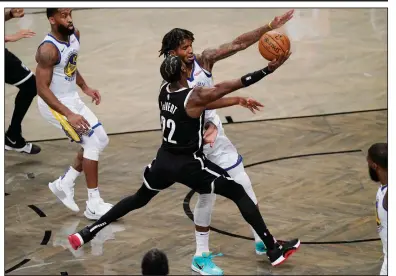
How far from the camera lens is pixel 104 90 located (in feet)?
39.6

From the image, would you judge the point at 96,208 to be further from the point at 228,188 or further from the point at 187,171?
the point at 228,188

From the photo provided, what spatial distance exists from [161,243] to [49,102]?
1613 millimetres

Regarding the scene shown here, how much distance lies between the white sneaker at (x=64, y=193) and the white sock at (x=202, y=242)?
1513 millimetres

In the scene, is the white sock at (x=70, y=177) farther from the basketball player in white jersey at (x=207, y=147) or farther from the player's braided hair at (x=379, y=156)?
the player's braided hair at (x=379, y=156)

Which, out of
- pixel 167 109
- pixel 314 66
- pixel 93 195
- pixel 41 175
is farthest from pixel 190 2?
pixel 167 109

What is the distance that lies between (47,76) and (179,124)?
5.42 feet

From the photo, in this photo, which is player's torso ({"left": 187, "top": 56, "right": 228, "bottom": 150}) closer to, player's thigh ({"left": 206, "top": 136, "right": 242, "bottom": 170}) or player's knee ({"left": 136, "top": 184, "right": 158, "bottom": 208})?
player's thigh ({"left": 206, "top": 136, "right": 242, "bottom": 170})

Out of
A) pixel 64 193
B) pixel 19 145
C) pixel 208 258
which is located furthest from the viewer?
pixel 19 145

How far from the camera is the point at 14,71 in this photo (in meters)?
10.0

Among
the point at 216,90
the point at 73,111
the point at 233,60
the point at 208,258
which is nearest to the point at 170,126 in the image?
the point at 216,90

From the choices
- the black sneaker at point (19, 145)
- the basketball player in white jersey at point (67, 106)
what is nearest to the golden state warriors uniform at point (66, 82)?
the basketball player in white jersey at point (67, 106)

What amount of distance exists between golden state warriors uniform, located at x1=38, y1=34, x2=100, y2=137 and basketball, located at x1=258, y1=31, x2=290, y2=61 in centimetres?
176

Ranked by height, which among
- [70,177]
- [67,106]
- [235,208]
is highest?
[67,106]

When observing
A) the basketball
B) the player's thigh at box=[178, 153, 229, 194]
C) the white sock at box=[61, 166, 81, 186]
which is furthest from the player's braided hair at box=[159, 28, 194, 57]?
the white sock at box=[61, 166, 81, 186]
